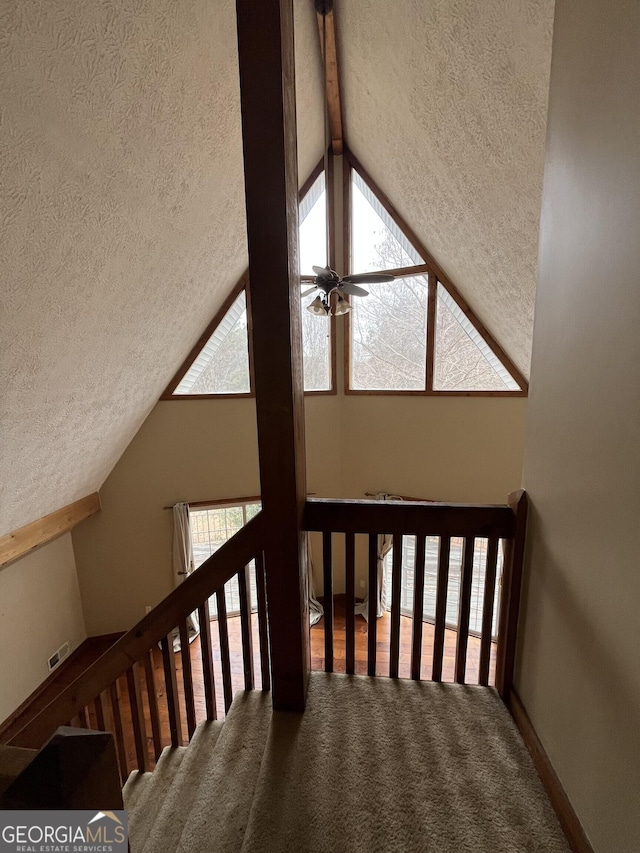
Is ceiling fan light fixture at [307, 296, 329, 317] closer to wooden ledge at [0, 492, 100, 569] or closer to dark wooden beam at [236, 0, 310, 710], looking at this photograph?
dark wooden beam at [236, 0, 310, 710]

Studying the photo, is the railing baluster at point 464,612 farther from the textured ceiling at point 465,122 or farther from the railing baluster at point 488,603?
the textured ceiling at point 465,122

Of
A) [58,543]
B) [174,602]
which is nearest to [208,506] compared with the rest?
[58,543]

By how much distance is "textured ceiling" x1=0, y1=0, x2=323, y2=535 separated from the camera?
1339 mm

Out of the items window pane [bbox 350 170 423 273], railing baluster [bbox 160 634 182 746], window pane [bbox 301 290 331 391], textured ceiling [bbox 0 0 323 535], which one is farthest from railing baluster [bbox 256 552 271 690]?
window pane [bbox 350 170 423 273]

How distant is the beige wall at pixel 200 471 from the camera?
4.53 m

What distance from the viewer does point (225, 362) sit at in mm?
4605

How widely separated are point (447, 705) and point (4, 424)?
8.89 ft

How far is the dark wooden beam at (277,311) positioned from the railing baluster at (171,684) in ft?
1.49

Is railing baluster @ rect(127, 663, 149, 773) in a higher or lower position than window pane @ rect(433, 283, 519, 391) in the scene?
lower

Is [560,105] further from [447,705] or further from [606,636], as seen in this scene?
[447,705]

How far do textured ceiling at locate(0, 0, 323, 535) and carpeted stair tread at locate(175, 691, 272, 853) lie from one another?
2000 mm

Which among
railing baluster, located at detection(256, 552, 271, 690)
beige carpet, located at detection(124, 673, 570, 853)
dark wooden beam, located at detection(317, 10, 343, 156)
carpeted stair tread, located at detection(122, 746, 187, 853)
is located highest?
dark wooden beam, located at detection(317, 10, 343, 156)

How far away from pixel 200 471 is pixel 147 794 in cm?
339

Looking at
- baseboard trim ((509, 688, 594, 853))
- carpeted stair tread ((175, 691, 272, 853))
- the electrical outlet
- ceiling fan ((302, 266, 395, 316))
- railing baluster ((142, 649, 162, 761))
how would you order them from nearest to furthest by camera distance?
baseboard trim ((509, 688, 594, 853)) → carpeted stair tread ((175, 691, 272, 853)) → railing baluster ((142, 649, 162, 761)) → ceiling fan ((302, 266, 395, 316)) → the electrical outlet
